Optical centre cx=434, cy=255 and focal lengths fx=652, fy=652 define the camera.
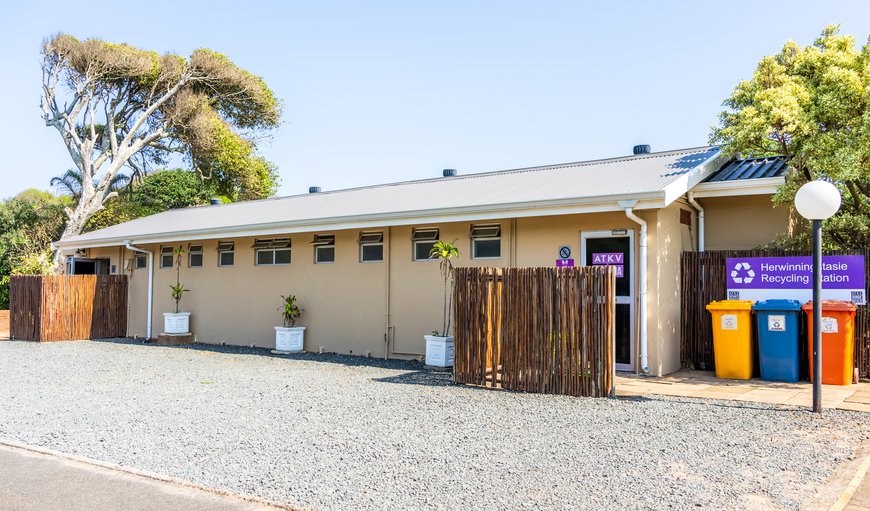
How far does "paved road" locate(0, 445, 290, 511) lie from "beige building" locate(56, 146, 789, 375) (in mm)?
6402

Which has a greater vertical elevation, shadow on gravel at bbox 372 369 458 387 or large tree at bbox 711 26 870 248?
large tree at bbox 711 26 870 248

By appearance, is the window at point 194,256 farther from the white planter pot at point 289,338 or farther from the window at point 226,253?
the white planter pot at point 289,338

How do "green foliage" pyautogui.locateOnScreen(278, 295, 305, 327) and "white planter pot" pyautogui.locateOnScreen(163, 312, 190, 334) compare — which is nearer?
"green foliage" pyautogui.locateOnScreen(278, 295, 305, 327)

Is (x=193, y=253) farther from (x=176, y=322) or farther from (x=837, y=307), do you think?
(x=837, y=307)

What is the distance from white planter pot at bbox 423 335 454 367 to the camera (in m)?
10.4

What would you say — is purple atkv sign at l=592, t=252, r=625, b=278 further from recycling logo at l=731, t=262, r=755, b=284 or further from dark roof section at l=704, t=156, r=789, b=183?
dark roof section at l=704, t=156, r=789, b=183

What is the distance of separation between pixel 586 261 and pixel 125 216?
22.1 meters

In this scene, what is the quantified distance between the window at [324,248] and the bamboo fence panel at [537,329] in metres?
5.01

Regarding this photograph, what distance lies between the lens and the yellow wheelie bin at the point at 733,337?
337 inches

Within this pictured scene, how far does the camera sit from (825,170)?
28.4 ft

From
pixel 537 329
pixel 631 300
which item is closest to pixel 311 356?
pixel 537 329

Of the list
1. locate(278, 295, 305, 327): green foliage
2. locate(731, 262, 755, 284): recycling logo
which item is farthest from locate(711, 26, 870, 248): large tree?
locate(278, 295, 305, 327): green foliage

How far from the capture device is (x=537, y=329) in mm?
7871

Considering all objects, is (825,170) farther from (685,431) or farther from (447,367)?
(447,367)
